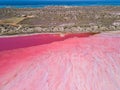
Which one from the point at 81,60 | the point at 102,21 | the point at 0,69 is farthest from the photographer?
the point at 102,21

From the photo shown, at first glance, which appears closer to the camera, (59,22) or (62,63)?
(62,63)

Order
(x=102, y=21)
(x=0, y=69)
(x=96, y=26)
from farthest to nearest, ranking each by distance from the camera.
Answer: (x=102, y=21), (x=96, y=26), (x=0, y=69)

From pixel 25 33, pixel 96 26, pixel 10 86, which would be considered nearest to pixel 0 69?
pixel 10 86

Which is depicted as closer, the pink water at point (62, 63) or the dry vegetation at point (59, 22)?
the pink water at point (62, 63)

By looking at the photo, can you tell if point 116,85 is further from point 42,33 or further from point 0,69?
point 42,33

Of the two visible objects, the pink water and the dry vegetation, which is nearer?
the pink water

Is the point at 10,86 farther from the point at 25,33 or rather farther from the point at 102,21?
the point at 102,21

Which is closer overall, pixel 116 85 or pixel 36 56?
pixel 116 85

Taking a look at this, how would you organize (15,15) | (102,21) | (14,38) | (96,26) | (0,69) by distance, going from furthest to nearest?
(15,15) < (102,21) < (96,26) < (14,38) < (0,69)

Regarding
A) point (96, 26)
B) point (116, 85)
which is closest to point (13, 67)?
point (116, 85)
